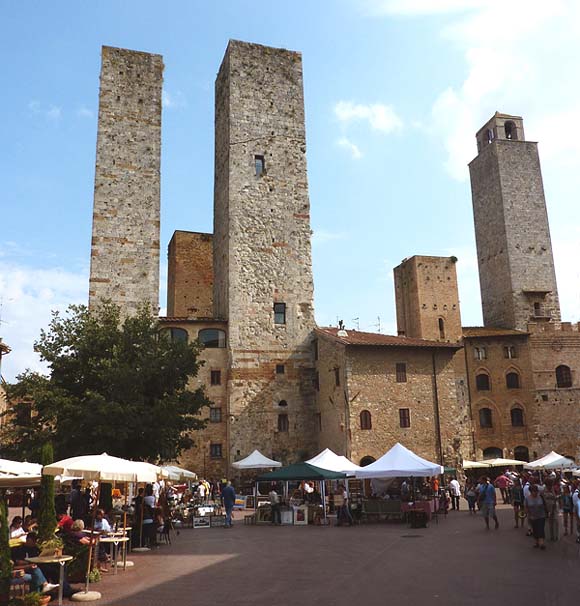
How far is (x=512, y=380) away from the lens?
135ft

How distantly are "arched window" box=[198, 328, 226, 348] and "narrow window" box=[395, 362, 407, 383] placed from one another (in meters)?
9.11

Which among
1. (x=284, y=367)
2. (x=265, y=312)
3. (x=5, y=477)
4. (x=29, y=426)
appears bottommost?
(x=5, y=477)

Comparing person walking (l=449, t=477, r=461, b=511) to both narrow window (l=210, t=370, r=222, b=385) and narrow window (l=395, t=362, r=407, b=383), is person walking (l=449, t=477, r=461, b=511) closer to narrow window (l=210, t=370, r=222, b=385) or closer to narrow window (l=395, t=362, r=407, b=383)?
narrow window (l=395, t=362, r=407, b=383)

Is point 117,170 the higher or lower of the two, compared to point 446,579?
higher

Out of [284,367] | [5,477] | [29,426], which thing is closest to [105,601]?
[5,477]

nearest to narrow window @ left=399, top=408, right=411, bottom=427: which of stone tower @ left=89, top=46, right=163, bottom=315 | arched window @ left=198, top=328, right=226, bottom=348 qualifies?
arched window @ left=198, top=328, right=226, bottom=348

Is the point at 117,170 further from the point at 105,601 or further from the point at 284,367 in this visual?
the point at 105,601

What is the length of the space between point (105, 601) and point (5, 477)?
141 inches

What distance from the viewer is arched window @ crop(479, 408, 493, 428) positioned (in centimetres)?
4044

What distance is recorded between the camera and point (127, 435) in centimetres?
1967

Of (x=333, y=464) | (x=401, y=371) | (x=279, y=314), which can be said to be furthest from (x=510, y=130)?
(x=333, y=464)

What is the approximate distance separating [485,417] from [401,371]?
12576mm

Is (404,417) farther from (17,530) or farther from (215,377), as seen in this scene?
(17,530)

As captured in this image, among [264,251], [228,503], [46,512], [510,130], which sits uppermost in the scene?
[510,130]
